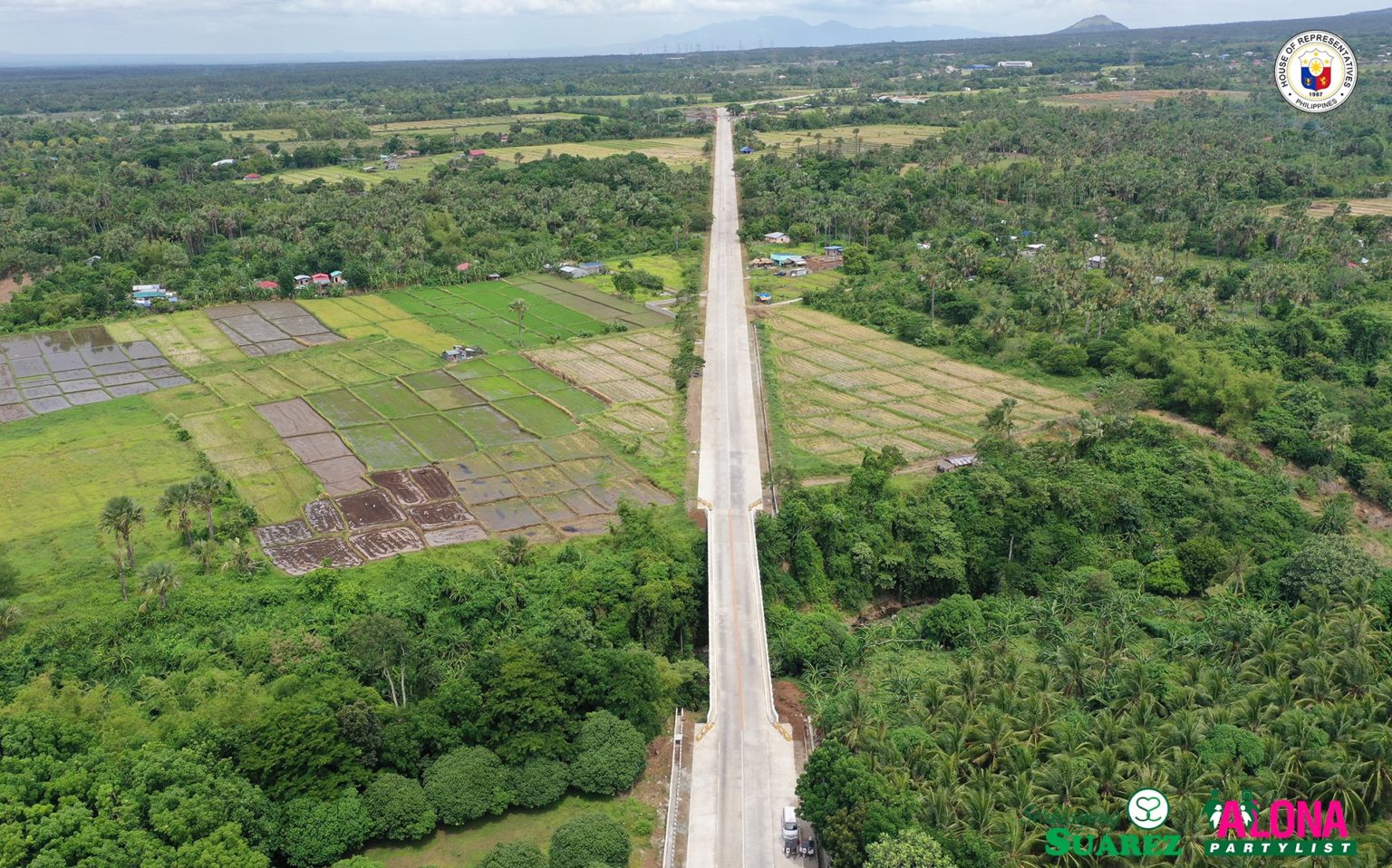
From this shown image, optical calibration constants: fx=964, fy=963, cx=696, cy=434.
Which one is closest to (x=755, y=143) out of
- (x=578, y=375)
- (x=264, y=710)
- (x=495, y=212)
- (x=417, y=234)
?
(x=495, y=212)

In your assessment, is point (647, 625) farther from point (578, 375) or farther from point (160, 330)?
point (160, 330)

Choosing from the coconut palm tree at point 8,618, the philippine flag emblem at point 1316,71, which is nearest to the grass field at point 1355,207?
the philippine flag emblem at point 1316,71

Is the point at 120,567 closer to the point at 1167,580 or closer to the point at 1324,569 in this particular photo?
the point at 1167,580

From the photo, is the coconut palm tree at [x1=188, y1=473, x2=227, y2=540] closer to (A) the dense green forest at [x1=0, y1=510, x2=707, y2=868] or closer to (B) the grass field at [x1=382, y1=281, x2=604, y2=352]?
(A) the dense green forest at [x1=0, y1=510, x2=707, y2=868]

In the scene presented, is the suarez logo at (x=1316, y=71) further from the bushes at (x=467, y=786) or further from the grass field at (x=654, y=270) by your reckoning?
the bushes at (x=467, y=786)

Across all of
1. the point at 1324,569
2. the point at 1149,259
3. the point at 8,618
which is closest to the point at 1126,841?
the point at 1324,569
